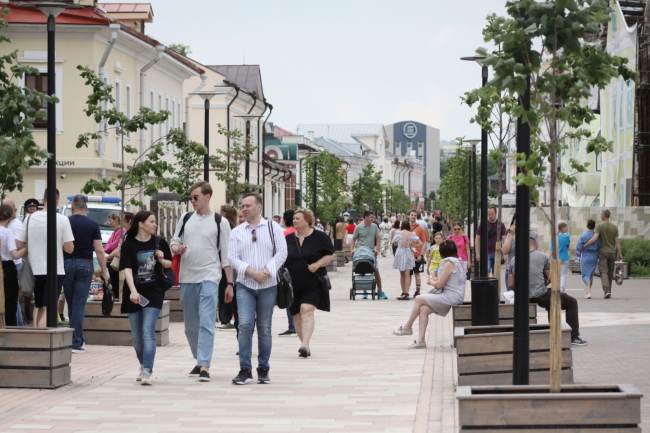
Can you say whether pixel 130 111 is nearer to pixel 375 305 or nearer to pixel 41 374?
pixel 375 305

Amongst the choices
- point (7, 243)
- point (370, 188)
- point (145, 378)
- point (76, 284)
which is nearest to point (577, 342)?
point (145, 378)

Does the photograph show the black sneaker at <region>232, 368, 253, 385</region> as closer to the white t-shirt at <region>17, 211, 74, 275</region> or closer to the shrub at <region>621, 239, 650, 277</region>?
the white t-shirt at <region>17, 211, 74, 275</region>

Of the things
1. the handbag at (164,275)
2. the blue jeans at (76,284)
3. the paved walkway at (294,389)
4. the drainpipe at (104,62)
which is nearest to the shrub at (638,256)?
the paved walkway at (294,389)

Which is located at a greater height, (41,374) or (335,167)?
(335,167)

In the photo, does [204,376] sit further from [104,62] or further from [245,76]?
[245,76]

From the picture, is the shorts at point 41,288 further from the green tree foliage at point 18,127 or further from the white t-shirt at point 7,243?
the green tree foliage at point 18,127

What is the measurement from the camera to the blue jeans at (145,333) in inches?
361

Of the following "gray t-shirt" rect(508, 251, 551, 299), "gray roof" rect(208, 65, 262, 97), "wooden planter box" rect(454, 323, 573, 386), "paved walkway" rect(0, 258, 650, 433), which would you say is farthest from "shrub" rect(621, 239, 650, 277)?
"gray roof" rect(208, 65, 262, 97)

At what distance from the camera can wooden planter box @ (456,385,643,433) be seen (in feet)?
18.4

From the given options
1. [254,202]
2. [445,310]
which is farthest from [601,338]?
[254,202]

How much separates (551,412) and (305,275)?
20.4ft

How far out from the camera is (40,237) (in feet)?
35.6

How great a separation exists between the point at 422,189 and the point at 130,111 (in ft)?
548

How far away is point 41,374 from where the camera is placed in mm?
8938
